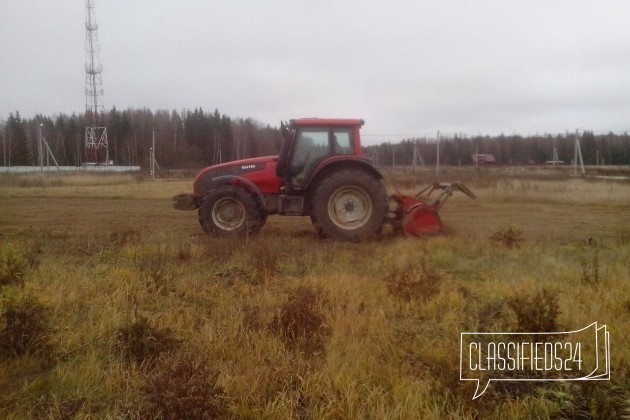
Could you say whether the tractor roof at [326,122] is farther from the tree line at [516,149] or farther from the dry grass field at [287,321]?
the tree line at [516,149]

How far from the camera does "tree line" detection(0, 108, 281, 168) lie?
19.7 meters

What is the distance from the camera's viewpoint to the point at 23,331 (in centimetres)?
398

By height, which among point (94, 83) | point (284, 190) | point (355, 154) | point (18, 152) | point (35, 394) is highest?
point (94, 83)

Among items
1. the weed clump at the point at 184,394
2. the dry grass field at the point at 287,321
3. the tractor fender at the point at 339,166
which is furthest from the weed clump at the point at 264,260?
the weed clump at the point at 184,394

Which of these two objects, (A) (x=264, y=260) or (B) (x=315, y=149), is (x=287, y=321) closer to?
(A) (x=264, y=260)

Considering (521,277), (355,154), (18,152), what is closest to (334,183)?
(355,154)

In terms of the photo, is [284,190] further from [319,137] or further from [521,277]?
[521,277]

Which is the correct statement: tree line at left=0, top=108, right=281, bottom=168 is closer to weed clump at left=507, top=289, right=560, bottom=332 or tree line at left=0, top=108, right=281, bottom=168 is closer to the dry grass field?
the dry grass field

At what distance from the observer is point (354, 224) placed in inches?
370

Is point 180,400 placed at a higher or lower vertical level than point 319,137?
lower

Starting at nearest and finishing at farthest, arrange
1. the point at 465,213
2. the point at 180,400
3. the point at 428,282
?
the point at 180,400, the point at 428,282, the point at 465,213

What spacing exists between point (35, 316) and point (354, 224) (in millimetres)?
6038

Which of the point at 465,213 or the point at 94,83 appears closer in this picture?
the point at 465,213

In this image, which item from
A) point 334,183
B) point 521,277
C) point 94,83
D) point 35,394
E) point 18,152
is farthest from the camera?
point 18,152
